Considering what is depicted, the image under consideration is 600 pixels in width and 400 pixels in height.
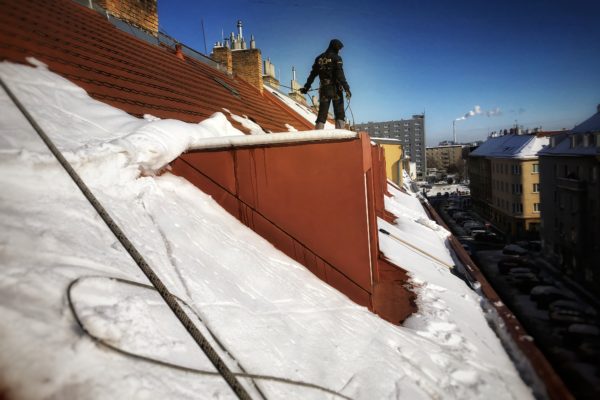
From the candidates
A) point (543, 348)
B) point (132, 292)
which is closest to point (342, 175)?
point (132, 292)

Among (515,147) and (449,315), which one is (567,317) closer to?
(449,315)

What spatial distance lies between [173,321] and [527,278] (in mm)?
24283

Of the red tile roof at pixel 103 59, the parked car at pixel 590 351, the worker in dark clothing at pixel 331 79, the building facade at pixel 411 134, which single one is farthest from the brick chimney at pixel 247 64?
the building facade at pixel 411 134

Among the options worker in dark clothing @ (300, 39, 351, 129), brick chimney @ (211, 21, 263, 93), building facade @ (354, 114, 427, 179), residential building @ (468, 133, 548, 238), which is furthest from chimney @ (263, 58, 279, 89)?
building facade @ (354, 114, 427, 179)

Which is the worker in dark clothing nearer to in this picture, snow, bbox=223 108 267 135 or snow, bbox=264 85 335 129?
snow, bbox=223 108 267 135

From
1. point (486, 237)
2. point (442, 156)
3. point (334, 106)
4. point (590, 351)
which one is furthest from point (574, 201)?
point (442, 156)

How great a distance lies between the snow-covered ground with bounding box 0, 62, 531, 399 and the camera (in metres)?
1.50

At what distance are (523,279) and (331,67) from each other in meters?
21.5

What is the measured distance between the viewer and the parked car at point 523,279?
20609 mm

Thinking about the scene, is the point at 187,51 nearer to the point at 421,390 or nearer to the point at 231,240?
the point at 231,240

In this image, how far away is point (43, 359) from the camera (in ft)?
4.42

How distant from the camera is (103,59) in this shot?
4836mm

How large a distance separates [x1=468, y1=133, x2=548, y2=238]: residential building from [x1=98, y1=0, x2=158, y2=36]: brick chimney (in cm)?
3588

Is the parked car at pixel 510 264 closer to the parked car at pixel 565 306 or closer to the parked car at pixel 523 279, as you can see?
the parked car at pixel 523 279
